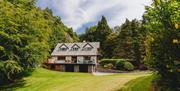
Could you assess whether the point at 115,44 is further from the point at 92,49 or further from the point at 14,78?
the point at 14,78

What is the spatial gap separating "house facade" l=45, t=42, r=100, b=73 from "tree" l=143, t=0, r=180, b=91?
54642mm

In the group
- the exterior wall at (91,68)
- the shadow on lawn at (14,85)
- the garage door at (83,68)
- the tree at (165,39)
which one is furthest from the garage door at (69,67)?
the tree at (165,39)

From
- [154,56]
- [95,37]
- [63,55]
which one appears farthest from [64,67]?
[154,56]

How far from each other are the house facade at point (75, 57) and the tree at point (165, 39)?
54.6 metres

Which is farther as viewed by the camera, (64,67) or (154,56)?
(64,67)

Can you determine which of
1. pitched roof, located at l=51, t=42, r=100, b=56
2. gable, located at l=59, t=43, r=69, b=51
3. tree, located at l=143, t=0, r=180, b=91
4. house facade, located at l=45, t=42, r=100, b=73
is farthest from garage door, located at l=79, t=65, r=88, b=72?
tree, located at l=143, t=0, r=180, b=91

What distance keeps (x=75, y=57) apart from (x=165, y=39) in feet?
199

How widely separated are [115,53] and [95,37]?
19.8m

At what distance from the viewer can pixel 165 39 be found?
1335 centimetres

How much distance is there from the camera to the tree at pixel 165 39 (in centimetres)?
1241

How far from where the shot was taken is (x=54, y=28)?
8981 centimetres

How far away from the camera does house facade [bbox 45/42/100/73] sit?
7112cm

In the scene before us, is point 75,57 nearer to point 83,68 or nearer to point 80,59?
point 80,59

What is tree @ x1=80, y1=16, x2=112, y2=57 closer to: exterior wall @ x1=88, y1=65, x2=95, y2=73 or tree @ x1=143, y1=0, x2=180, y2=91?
exterior wall @ x1=88, y1=65, x2=95, y2=73
